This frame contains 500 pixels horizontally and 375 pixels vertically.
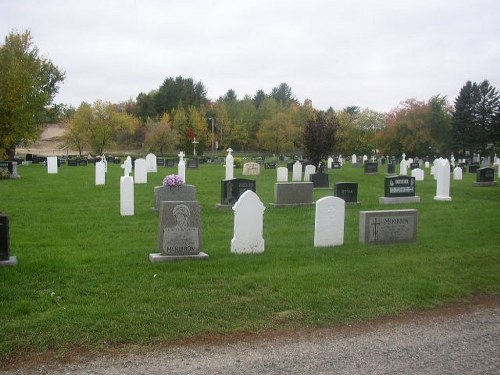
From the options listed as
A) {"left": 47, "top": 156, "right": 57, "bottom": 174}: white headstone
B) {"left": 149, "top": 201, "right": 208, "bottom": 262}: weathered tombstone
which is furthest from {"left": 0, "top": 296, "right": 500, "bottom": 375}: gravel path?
{"left": 47, "top": 156, "right": 57, "bottom": 174}: white headstone

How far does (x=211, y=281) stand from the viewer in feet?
26.1

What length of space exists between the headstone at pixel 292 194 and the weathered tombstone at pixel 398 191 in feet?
9.74

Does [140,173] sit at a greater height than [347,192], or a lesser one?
greater

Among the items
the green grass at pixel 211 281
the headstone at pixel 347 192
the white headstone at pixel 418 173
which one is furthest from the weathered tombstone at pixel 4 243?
the white headstone at pixel 418 173

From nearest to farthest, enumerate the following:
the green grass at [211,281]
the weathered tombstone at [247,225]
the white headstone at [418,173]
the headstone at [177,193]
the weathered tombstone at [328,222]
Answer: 1. the green grass at [211,281]
2. the weathered tombstone at [247,225]
3. the weathered tombstone at [328,222]
4. the headstone at [177,193]
5. the white headstone at [418,173]

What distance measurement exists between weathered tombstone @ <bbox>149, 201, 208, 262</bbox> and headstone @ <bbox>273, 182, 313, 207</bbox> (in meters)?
7.81

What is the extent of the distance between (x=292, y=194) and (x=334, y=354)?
11746 mm

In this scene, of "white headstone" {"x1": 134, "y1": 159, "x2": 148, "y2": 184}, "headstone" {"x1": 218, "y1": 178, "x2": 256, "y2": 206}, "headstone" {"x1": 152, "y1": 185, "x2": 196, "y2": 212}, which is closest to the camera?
"headstone" {"x1": 152, "y1": 185, "x2": 196, "y2": 212}

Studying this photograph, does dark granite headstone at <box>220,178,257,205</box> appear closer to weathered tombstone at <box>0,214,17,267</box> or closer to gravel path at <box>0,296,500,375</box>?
weathered tombstone at <box>0,214,17,267</box>

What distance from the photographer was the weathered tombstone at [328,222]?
35.1ft

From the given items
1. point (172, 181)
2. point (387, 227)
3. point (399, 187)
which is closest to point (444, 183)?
point (399, 187)

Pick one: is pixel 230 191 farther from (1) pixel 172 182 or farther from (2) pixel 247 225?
(2) pixel 247 225

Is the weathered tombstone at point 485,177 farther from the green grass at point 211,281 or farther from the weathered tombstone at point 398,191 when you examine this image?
the green grass at point 211,281

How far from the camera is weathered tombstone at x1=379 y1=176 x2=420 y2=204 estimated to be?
18.6 m
